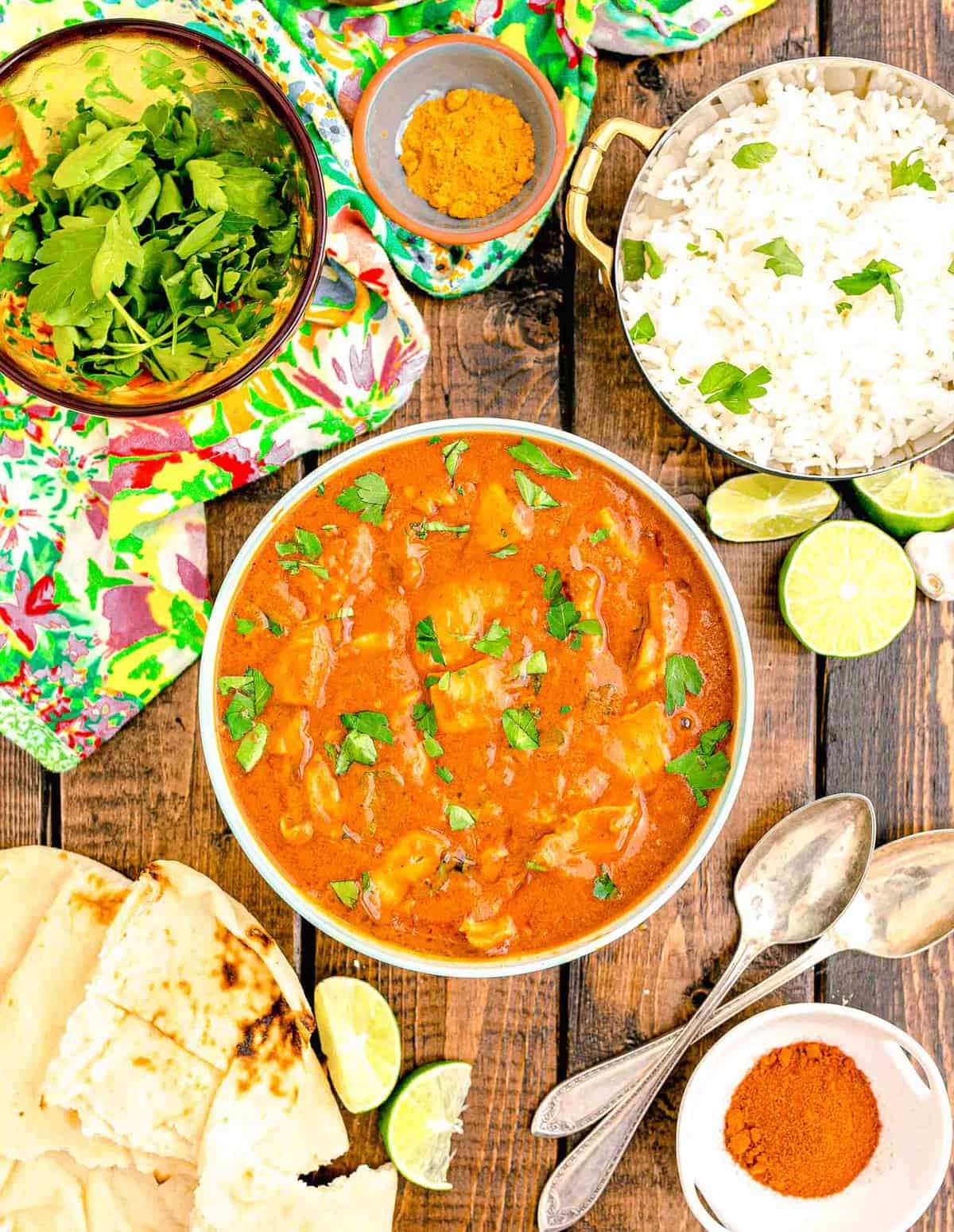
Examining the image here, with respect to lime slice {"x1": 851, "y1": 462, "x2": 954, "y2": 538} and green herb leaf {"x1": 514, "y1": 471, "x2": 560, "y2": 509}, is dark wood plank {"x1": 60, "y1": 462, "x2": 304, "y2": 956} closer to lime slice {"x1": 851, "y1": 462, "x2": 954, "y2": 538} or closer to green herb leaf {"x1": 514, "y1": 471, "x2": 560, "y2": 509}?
green herb leaf {"x1": 514, "y1": 471, "x2": 560, "y2": 509}

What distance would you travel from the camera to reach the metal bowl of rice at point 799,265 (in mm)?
2477

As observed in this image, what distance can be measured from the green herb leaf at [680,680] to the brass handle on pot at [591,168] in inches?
37.5

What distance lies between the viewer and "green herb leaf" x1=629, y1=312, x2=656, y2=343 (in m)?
2.48

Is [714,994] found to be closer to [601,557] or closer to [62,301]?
[601,557]

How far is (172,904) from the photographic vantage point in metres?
2.62

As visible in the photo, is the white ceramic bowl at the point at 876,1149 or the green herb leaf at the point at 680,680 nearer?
the green herb leaf at the point at 680,680

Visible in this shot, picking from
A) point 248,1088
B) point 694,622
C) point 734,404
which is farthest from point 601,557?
point 248,1088

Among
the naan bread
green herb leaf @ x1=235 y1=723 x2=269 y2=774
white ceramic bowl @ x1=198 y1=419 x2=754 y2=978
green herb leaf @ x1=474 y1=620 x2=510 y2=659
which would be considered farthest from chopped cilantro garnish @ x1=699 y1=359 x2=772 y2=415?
the naan bread

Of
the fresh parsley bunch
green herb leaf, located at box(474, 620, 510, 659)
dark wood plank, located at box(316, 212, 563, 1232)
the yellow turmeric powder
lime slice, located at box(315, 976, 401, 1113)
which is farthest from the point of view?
dark wood plank, located at box(316, 212, 563, 1232)

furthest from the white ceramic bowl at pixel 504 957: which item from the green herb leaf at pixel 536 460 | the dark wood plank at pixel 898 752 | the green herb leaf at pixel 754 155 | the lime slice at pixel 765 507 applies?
the green herb leaf at pixel 754 155

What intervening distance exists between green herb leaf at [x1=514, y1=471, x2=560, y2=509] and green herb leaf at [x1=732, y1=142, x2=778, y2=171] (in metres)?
0.91

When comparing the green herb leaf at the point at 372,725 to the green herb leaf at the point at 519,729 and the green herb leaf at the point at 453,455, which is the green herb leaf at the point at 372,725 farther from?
the green herb leaf at the point at 453,455

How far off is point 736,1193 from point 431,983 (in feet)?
3.08

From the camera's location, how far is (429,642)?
244cm
